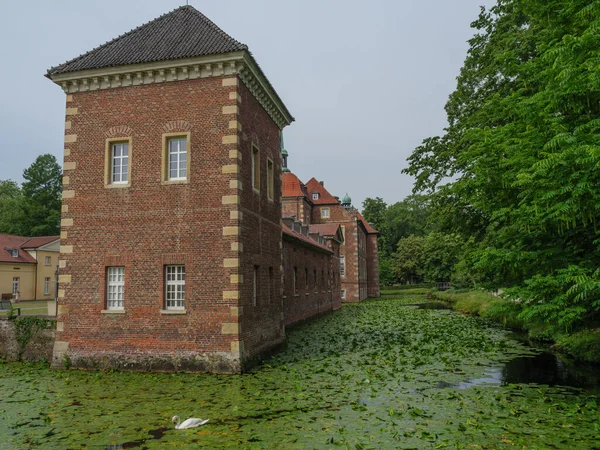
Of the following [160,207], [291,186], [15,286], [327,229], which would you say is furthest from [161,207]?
[15,286]

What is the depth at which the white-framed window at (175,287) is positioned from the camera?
45.3 feet

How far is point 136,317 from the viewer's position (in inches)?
542

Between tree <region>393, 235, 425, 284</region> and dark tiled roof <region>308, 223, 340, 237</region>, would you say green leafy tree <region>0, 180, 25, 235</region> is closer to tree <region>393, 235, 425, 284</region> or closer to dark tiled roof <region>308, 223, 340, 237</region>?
dark tiled roof <region>308, 223, 340, 237</region>

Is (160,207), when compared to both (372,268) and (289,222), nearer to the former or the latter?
(289,222)

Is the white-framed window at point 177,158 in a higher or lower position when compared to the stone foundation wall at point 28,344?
higher

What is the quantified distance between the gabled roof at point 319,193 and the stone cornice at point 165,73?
128 feet

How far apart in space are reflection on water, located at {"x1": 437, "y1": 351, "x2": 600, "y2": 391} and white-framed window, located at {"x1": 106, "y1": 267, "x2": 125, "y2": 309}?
9471 millimetres

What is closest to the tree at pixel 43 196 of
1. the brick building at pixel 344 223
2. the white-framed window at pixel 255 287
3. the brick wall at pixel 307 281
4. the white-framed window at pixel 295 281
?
the brick building at pixel 344 223

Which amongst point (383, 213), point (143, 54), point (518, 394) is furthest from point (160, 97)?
point (383, 213)

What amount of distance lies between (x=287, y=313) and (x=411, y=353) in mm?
8693

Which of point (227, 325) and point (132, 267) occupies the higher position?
point (132, 267)

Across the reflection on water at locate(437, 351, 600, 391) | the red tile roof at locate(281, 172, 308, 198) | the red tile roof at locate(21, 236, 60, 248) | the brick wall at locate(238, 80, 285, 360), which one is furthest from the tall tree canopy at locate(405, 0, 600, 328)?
the red tile roof at locate(21, 236, 60, 248)

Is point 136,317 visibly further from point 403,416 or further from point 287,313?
point 287,313

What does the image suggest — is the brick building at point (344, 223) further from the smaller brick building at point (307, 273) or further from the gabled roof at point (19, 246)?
the gabled roof at point (19, 246)
